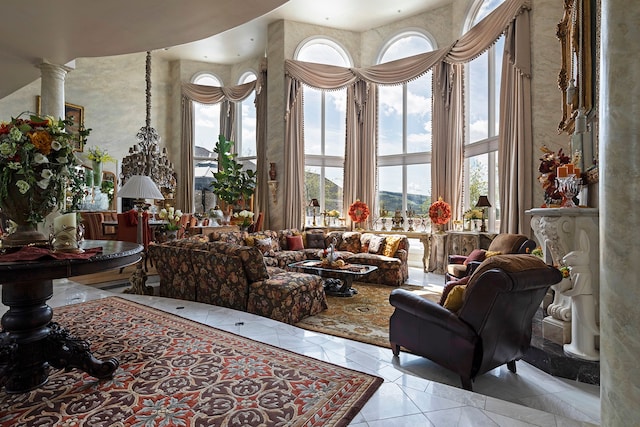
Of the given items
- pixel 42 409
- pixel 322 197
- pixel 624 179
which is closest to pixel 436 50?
pixel 322 197

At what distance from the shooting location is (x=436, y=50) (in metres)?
7.48

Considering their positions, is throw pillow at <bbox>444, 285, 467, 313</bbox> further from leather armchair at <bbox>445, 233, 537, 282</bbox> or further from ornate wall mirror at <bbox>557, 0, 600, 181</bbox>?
leather armchair at <bbox>445, 233, 537, 282</bbox>

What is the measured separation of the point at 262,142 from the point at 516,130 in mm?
6035

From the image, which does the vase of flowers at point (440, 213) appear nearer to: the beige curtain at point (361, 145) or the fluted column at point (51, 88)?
the beige curtain at point (361, 145)

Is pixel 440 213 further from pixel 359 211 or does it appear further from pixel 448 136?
pixel 359 211

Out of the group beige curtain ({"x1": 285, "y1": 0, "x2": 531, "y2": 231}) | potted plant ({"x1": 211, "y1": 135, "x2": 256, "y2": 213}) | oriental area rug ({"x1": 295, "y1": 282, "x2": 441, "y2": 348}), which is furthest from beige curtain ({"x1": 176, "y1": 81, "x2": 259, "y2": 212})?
oriental area rug ({"x1": 295, "y1": 282, "x2": 441, "y2": 348})

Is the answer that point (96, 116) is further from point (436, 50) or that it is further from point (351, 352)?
point (351, 352)

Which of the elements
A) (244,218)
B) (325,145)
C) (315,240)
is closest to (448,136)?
(325,145)

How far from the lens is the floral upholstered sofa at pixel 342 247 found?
6.04 m

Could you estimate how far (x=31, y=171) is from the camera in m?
2.07

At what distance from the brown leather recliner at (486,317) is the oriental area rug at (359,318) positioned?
84 centimetres

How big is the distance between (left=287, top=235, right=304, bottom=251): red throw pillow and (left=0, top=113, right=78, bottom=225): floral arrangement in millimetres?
5167

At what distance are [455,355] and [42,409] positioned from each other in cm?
245

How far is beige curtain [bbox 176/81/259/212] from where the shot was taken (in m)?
10.7
